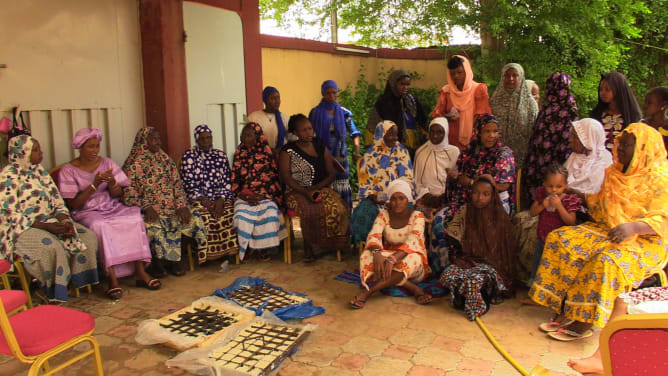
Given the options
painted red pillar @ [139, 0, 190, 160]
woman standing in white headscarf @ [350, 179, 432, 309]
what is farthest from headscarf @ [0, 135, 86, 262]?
woman standing in white headscarf @ [350, 179, 432, 309]

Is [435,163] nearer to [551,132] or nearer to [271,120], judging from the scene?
[551,132]

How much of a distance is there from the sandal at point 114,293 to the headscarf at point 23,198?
1.42 feet

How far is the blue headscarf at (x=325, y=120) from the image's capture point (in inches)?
237

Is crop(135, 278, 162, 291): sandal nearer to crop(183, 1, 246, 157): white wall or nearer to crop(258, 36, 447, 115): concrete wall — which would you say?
crop(183, 1, 246, 157): white wall

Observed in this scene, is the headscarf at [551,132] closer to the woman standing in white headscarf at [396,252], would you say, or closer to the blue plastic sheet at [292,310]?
the woman standing in white headscarf at [396,252]

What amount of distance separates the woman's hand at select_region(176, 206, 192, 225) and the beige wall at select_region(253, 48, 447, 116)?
377 cm

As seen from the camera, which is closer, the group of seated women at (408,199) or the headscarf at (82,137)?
the group of seated women at (408,199)

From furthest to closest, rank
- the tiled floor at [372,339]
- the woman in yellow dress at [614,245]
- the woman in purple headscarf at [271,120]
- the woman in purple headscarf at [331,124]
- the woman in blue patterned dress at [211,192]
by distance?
the woman in purple headscarf at [331,124] → the woman in purple headscarf at [271,120] → the woman in blue patterned dress at [211,192] → the woman in yellow dress at [614,245] → the tiled floor at [372,339]

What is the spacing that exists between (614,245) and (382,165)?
7.71 feet

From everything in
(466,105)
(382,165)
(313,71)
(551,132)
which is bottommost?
(382,165)

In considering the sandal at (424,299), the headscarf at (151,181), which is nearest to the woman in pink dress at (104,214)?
the headscarf at (151,181)

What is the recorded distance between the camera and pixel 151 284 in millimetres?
4672

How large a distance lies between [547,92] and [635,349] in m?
3.85

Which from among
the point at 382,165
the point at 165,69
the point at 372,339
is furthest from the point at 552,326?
the point at 165,69
